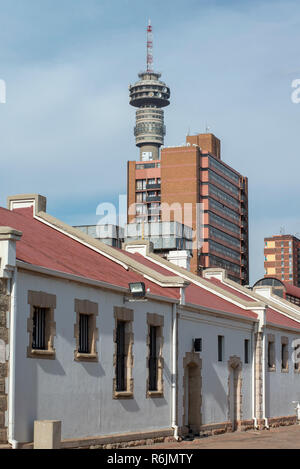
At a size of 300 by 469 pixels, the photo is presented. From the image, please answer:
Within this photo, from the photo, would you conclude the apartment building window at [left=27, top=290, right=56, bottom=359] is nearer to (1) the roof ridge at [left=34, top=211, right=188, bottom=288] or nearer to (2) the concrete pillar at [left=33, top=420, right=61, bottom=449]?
(2) the concrete pillar at [left=33, top=420, right=61, bottom=449]

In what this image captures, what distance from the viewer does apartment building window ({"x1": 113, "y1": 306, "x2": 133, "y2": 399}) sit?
25391mm

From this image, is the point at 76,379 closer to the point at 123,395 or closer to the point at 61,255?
the point at 123,395

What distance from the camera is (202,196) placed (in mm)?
162500

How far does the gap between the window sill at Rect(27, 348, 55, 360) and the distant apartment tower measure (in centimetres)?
12930

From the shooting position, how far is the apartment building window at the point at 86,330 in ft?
76.1

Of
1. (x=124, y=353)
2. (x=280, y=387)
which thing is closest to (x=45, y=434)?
(x=124, y=353)

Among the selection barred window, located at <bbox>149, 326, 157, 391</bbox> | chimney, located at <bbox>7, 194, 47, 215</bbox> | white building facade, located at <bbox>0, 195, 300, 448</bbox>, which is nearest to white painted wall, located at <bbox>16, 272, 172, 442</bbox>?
white building facade, located at <bbox>0, 195, 300, 448</bbox>

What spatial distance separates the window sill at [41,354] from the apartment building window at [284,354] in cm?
2223

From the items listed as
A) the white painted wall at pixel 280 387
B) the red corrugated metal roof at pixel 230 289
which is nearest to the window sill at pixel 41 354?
the white painted wall at pixel 280 387

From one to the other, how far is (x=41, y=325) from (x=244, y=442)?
34.9 feet

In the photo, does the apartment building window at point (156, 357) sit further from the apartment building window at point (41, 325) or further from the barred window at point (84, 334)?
the apartment building window at point (41, 325)
